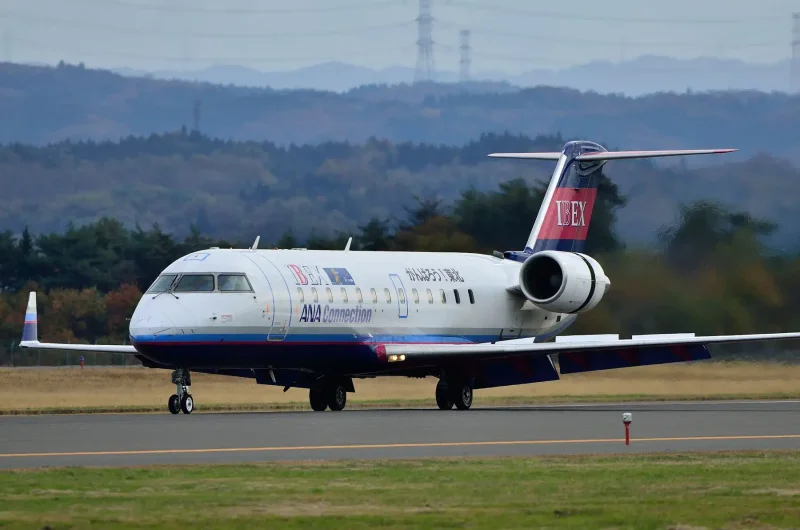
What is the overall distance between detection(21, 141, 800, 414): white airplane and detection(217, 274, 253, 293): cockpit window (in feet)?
0.06

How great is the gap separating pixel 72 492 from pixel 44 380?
102 feet

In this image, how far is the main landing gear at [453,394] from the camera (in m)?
35.3

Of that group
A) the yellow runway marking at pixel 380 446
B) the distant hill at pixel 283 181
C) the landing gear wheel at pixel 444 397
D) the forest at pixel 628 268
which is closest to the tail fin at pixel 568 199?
the forest at pixel 628 268

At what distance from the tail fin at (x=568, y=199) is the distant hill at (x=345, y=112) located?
2180 inches

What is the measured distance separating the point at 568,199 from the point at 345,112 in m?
118

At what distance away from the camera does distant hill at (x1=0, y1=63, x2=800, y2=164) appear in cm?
11206

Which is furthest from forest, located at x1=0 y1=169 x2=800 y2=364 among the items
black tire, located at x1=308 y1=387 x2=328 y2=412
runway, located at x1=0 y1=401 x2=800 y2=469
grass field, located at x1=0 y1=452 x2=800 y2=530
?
grass field, located at x1=0 y1=452 x2=800 y2=530

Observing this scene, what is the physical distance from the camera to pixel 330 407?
1391 inches

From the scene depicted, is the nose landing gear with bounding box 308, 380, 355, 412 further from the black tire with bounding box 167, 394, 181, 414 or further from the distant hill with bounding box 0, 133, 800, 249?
the distant hill with bounding box 0, 133, 800, 249

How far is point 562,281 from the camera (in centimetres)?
3662

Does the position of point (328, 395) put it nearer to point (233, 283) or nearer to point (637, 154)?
point (233, 283)

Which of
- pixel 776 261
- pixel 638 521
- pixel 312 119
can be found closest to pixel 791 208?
pixel 776 261

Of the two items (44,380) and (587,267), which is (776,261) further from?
(44,380)

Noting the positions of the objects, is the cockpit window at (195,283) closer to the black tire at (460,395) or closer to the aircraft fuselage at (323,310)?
the aircraft fuselage at (323,310)
